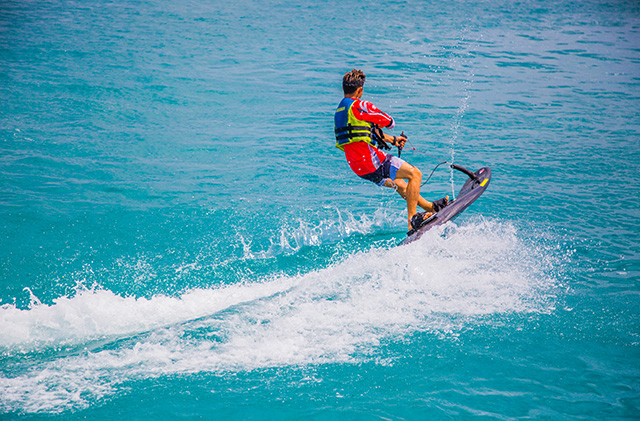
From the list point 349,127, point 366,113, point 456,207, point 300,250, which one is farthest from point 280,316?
point 456,207

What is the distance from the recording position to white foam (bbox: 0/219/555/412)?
5086 mm

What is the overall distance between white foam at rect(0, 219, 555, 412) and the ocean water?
0.10ft

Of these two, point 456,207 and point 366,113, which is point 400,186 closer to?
point 456,207

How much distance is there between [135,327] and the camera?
19.4 feet

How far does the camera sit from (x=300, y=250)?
791cm

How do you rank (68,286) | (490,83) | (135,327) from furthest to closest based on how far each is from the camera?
1. (490,83)
2. (68,286)
3. (135,327)

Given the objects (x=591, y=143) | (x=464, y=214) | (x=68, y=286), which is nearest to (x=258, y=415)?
(x=68, y=286)

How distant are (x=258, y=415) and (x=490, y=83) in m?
15.3

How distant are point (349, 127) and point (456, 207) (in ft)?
6.73

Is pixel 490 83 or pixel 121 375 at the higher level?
pixel 490 83

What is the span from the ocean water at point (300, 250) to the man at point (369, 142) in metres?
0.82

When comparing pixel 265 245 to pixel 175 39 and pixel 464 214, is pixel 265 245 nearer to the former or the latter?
pixel 464 214

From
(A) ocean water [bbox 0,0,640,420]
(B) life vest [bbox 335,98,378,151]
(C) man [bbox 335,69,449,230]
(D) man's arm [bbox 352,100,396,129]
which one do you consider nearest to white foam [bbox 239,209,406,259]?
(A) ocean water [bbox 0,0,640,420]

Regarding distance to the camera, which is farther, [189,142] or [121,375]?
[189,142]
